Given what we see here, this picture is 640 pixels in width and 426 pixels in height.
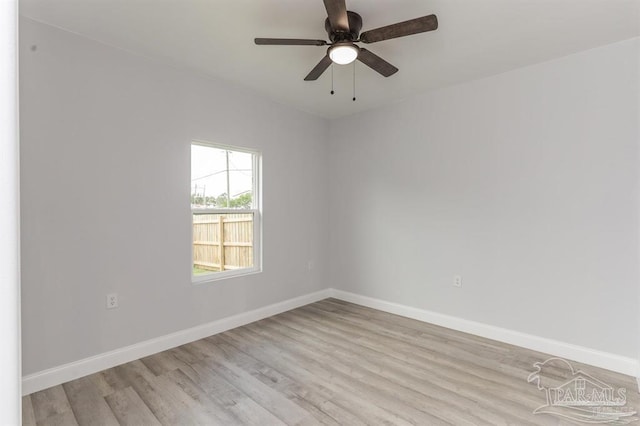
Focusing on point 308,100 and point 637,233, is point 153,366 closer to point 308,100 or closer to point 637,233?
point 308,100

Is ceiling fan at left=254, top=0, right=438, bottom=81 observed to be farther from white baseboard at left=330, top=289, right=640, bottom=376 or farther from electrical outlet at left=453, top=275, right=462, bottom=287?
white baseboard at left=330, top=289, right=640, bottom=376

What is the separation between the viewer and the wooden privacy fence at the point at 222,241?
133 inches

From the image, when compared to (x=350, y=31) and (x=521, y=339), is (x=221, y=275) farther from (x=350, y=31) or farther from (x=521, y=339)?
(x=521, y=339)

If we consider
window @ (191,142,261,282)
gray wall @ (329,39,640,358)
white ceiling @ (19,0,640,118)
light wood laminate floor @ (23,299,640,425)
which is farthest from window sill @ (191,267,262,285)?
Answer: white ceiling @ (19,0,640,118)

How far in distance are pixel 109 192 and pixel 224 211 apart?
1134 millimetres

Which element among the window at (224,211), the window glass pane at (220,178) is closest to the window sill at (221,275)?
the window at (224,211)

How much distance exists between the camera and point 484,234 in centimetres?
331

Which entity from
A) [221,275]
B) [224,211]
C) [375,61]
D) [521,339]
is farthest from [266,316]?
[375,61]

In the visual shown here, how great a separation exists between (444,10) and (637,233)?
227 centimetres

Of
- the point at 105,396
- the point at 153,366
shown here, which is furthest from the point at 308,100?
the point at 105,396

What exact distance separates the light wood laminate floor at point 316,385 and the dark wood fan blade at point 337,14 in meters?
2.48

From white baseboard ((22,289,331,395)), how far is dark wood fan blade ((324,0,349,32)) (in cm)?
293

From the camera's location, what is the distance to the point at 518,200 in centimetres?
310

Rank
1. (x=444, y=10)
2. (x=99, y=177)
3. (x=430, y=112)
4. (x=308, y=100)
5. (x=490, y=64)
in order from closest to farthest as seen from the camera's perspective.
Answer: (x=444, y=10), (x=99, y=177), (x=490, y=64), (x=430, y=112), (x=308, y=100)
